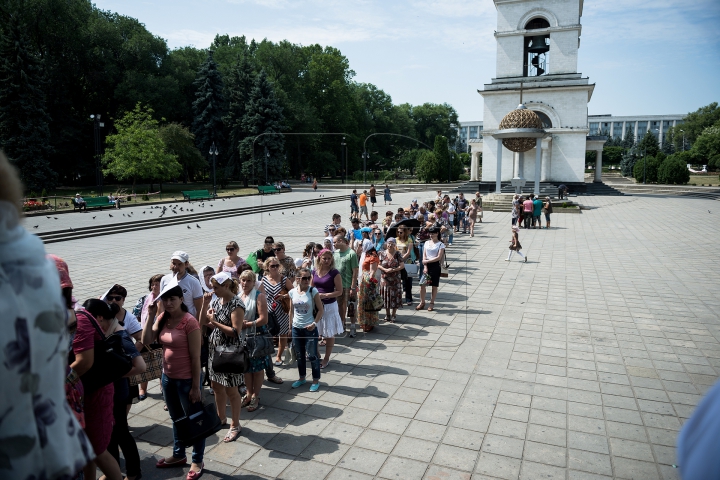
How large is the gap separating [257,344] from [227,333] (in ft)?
1.40

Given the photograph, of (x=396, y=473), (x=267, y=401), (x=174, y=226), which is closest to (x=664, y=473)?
(x=396, y=473)

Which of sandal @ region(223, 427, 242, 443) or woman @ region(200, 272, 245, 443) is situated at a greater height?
woman @ region(200, 272, 245, 443)

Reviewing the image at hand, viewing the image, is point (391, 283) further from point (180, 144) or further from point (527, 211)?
point (180, 144)

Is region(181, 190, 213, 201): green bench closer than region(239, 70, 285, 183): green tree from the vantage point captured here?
Yes

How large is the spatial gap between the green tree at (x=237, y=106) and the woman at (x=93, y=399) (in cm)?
5009

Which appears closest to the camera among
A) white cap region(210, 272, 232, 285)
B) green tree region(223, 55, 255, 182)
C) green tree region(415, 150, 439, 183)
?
white cap region(210, 272, 232, 285)

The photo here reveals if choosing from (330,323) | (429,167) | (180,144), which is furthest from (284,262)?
(429,167)

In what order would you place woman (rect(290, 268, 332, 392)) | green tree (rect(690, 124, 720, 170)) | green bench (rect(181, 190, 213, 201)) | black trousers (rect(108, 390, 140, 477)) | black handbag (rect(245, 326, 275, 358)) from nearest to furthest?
black trousers (rect(108, 390, 140, 477)) → black handbag (rect(245, 326, 275, 358)) → woman (rect(290, 268, 332, 392)) → green bench (rect(181, 190, 213, 201)) → green tree (rect(690, 124, 720, 170))

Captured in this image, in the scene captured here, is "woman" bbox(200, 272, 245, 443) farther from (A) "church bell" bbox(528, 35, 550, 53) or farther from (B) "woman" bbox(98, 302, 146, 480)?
(A) "church bell" bbox(528, 35, 550, 53)

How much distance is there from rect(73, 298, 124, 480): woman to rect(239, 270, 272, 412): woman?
1739 mm

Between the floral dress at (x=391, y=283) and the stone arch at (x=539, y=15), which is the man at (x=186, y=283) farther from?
the stone arch at (x=539, y=15)

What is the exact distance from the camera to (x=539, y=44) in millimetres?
47281

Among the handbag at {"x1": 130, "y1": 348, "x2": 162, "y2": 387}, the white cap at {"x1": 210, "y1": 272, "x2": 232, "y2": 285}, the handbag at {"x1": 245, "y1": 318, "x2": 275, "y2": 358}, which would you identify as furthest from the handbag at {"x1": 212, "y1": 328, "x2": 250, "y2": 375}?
the handbag at {"x1": 130, "y1": 348, "x2": 162, "y2": 387}

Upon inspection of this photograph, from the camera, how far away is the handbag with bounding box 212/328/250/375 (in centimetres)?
492
